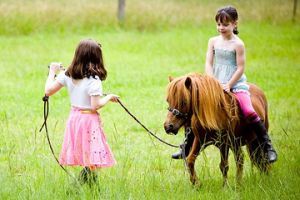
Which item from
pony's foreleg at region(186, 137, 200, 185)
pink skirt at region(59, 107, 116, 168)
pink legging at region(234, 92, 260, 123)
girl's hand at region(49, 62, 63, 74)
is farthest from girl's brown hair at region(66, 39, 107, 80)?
pink legging at region(234, 92, 260, 123)

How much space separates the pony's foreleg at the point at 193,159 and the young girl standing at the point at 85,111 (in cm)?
75

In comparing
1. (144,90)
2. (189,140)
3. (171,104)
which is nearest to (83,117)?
(171,104)

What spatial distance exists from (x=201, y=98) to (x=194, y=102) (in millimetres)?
73

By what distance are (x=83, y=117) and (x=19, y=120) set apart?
4.62 m

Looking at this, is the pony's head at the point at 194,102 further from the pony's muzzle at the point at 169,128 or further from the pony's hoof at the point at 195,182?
the pony's hoof at the point at 195,182

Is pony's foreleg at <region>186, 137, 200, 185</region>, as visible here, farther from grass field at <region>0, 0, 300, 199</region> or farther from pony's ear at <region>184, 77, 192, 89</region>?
pony's ear at <region>184, 77, 192, 89</region>

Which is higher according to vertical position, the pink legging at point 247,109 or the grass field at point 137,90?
the pink legging at point 247,109

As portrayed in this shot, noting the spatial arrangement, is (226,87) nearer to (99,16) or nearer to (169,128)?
(169,128)

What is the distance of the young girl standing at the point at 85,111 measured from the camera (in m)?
6.08

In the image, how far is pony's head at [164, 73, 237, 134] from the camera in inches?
240

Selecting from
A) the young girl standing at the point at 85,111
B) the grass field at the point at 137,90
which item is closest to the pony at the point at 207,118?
the grass field at the point at 137,90

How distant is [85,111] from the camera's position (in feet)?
20.3

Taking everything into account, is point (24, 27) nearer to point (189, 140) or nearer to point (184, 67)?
point (184, 67)

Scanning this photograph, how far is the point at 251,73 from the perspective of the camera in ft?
50.9
